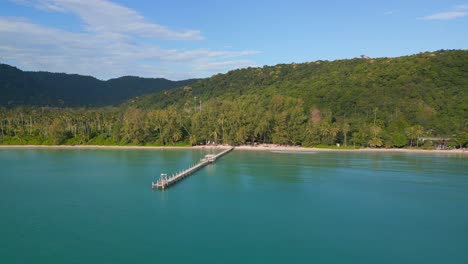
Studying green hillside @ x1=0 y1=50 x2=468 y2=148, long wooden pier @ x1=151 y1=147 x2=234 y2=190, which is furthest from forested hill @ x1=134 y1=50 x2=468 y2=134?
long wooden pier @ x1=151 y1=147 x2=234 y2=190

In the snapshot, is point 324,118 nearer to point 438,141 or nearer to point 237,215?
point 438,141

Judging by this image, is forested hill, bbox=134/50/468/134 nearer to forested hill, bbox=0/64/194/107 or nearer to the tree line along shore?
the tree line along shore

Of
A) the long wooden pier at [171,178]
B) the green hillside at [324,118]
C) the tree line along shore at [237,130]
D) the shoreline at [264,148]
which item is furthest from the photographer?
the green hillside at [324,118]

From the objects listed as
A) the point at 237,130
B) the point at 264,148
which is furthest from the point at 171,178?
the point at 237,130

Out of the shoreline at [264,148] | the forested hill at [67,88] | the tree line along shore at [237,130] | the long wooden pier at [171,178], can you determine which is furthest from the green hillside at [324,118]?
the forested hill at [67,88]

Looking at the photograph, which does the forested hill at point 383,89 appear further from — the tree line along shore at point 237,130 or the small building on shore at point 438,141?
the tree line along shore at point 237,130
